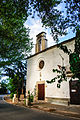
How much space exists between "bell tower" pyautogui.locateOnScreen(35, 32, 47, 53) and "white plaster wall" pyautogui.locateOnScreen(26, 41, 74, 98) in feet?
3.79

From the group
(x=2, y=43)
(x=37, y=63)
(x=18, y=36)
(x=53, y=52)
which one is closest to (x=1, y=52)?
(x=2, y=43)

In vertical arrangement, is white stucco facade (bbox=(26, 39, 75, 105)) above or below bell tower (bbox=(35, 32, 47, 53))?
→ below

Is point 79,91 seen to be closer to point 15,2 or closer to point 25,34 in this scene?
point 15,2

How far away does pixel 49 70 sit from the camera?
508 inches

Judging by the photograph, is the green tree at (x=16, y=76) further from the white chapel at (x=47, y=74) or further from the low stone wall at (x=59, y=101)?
the low stone wall at (x=59, y=101)

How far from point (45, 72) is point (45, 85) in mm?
1471

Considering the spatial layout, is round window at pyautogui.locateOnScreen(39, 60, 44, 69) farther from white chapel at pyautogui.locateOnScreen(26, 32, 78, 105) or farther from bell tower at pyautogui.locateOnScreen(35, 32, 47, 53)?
bell tower at pyautogui.locateOnScreen(35, 32, 47, 53)

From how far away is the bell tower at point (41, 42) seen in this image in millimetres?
15177

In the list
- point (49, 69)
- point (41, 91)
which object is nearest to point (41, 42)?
point (49, 69)

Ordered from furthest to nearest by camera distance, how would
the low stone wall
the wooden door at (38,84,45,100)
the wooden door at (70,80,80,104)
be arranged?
the wooden door at (38,84,45,100)
the low stone wall
the wooden door at (70,80,80,104)

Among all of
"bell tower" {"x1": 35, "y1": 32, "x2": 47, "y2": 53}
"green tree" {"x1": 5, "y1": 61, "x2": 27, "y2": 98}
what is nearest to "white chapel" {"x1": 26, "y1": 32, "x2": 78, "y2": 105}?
"bell tower" {"x1": 35, "y1": 32, "x2": 47, "y2": 53}

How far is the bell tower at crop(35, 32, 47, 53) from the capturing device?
15177 mm

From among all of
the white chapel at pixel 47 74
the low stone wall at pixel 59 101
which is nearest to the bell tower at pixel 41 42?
the white chapel at pixel 47 74

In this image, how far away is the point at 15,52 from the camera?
644 inches
